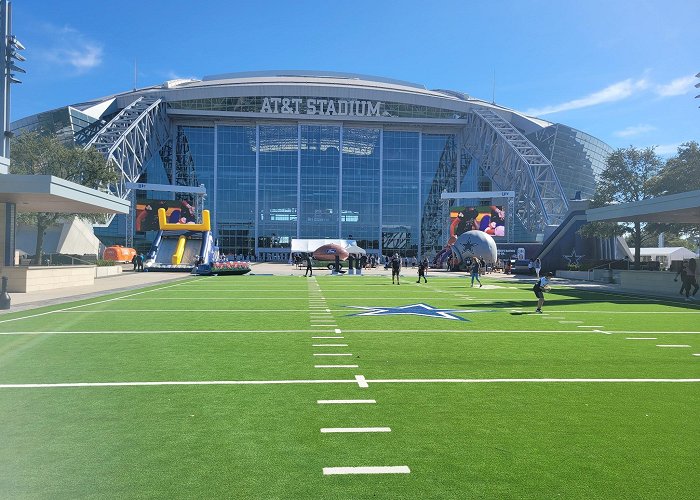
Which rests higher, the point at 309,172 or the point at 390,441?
the point at 309,172

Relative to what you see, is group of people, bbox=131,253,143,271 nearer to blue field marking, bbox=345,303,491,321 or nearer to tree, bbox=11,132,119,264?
tree, bbox=11,132,119,264

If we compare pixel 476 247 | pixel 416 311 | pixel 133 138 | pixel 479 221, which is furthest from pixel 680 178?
pixel 133 138

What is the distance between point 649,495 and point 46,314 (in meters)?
15.7

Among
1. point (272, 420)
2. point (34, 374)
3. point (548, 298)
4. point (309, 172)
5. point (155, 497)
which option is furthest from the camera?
point (309, 172)

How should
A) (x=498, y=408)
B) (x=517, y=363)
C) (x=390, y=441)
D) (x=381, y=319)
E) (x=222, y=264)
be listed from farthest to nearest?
(x=222, y=264) < (x=381, y=319) < (x=517, y=363) < (x=498, y=408) < (x=390, y=441)

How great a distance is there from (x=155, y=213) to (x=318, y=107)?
36765 mm

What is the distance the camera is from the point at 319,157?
285ft

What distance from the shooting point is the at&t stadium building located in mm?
85125

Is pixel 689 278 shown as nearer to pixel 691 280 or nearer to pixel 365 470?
pixel 691 280

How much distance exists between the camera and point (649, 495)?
398 centimetres

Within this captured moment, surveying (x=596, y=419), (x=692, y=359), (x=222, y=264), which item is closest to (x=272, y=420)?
(x=596, y=419)

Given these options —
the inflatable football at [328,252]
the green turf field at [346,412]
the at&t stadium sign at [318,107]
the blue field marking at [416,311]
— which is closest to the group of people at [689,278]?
the blue field marking at [416,311]

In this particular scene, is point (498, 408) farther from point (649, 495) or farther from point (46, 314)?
point (46, 314)

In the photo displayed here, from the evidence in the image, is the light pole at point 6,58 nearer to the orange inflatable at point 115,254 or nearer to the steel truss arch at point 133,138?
the orange inflatable at point 115,254
